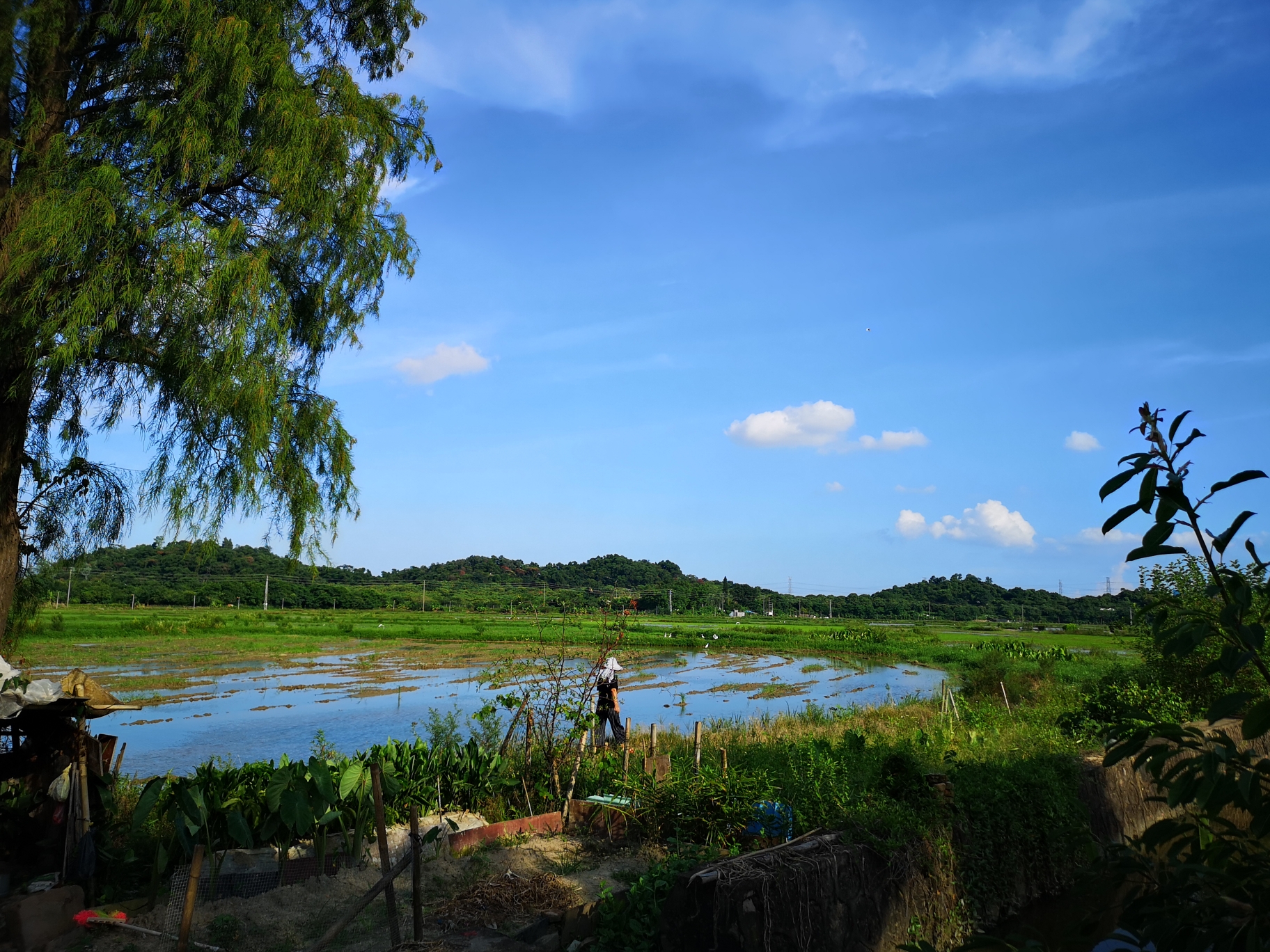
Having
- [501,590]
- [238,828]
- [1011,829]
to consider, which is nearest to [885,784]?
[1011,829]

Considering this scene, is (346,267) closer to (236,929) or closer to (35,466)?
(35,466)

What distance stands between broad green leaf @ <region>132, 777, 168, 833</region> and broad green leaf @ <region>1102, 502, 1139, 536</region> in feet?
24.0

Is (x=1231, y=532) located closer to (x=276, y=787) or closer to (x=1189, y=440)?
(x=1189, y=440)

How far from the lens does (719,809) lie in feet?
24.2

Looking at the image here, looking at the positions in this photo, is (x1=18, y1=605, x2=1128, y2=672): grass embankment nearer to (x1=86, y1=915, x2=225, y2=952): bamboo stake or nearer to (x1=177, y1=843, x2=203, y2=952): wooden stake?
(x1=86, y1=915, x2=225, y2=952): bamboo stake

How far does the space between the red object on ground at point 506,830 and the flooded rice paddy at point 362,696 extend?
9.11 feet

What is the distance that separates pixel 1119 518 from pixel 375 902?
6831mm

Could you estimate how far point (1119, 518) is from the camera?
4.21 ft

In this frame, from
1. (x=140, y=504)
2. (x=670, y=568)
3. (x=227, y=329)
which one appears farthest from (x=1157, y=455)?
(x=670, y=568)

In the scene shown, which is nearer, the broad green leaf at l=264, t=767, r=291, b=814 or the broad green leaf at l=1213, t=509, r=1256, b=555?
the broad green leaf at l=1213, t=509, r=1256, b=555

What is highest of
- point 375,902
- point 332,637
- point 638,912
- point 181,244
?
point 181,244

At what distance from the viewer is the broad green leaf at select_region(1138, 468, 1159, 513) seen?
49.1 inches

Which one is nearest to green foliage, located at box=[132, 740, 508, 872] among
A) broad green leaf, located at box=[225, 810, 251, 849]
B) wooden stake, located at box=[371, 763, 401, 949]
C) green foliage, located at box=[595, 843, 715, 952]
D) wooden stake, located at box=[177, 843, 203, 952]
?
broad green leaf, located at box=[225, 810, 251, 849]

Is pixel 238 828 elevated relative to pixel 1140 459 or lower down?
lower down
